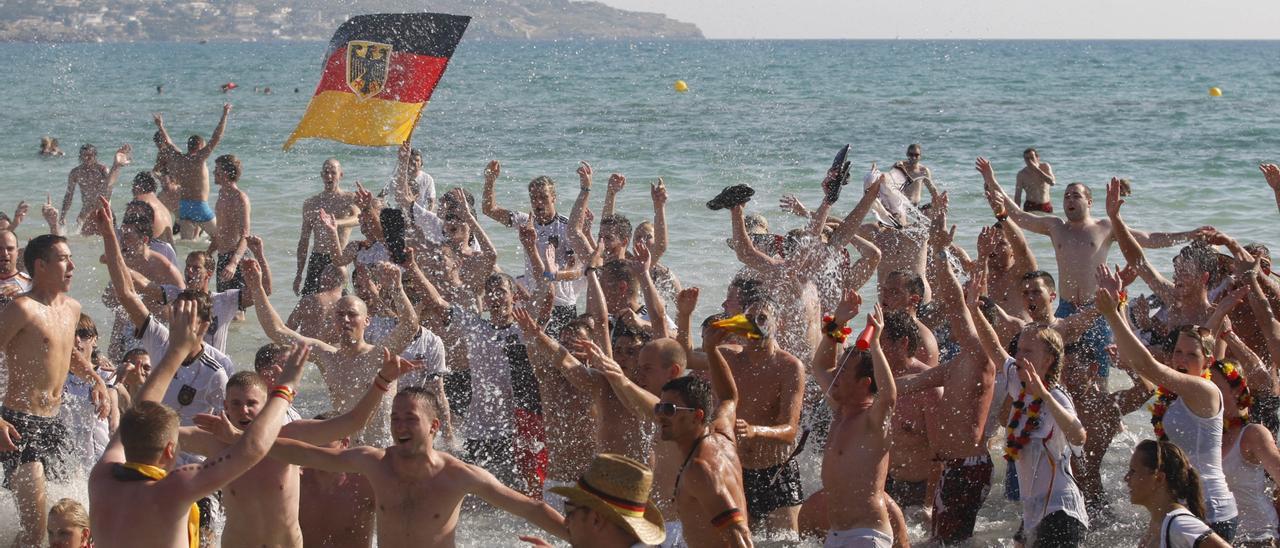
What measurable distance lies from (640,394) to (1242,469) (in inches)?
112

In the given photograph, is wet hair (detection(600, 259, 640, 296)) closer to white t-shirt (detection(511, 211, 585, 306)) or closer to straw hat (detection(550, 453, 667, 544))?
white t-shirt (detection(511, 211, 585, 306))

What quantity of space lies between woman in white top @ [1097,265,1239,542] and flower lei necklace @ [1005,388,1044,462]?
1.50 feet

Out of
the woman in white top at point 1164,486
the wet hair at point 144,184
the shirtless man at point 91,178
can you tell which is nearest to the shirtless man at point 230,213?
the wet hair at point 144,184

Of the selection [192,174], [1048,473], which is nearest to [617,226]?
[1048,473]

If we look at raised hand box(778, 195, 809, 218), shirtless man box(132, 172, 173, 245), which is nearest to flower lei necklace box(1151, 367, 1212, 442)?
raised hand box(778, 195, 809, 218)

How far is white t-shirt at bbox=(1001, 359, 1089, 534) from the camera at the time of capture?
597cm

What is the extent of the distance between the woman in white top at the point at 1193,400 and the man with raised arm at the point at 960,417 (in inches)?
32.6

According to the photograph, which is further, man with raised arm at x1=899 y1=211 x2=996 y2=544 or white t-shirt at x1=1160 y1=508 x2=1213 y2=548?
man with raised arm at x1=899 y1=211 x2=996 y2=544

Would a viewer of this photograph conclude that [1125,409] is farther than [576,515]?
Yes

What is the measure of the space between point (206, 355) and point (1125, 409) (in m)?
5.06

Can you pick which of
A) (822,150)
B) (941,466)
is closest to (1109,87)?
(822,150)

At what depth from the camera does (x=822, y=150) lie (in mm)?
29172

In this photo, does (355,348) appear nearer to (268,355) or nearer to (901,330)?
(268,355)

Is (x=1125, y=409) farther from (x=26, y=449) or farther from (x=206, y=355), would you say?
(x=26, y=449)
